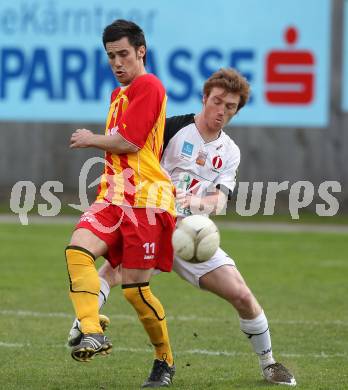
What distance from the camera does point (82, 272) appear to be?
23.2 feet

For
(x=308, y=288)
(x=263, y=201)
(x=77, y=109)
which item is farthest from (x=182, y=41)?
(x=308, y=288)

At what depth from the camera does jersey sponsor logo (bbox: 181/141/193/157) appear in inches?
302

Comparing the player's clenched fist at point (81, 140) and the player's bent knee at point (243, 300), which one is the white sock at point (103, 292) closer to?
the player's bent knee at point (243, 300)

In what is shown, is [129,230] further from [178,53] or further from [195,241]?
[178,53]

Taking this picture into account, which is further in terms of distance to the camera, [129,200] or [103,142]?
[129,200]

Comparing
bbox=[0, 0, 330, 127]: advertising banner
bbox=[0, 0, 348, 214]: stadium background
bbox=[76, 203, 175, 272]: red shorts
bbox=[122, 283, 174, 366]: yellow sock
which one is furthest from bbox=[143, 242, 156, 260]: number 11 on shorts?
bbox=[0, 0, 330, 127]: advertising banner

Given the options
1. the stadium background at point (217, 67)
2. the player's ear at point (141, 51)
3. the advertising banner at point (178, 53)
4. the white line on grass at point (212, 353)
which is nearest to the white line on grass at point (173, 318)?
the white line on grass at point (212, 353)

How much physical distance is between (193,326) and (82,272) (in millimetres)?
3439

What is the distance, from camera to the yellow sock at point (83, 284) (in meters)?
7.03

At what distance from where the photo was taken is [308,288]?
521 inches

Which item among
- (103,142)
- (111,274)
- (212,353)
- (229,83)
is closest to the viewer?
(103,142)

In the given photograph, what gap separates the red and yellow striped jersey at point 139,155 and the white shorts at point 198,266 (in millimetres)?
416

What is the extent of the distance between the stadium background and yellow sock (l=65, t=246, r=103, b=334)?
1546 centimetres

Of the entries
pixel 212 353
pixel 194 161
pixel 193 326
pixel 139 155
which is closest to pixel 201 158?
pixel 194 161
